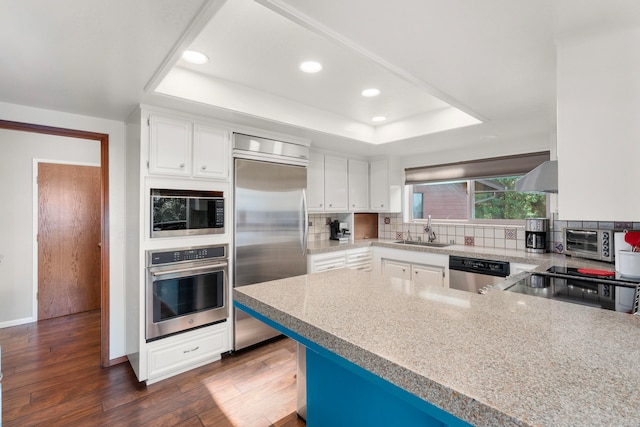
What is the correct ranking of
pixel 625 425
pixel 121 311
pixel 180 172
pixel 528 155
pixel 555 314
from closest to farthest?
1. pixel 625 425
2. pixel 555 314
3. pixel 180 172
4. pixel 121 311
5. pixel 528 155

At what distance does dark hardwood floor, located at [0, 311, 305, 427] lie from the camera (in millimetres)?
1944

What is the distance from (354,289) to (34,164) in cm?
429

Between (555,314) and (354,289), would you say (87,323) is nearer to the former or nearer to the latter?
(354,289)

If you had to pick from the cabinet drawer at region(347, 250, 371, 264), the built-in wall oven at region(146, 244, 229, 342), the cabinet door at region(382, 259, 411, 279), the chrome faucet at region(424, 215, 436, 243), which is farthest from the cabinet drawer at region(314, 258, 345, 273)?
the chrome faucet at region(424, 215, 436, 243)

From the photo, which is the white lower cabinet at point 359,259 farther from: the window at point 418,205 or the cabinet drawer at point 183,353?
the cabinet drawer at point 183,353

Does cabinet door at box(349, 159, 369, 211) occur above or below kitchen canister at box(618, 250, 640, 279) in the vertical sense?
above

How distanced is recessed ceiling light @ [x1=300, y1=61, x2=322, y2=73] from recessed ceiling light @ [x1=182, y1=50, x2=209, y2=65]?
0.62 metres

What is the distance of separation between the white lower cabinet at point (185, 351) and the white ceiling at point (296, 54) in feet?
5.90

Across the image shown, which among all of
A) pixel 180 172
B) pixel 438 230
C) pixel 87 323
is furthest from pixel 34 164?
pixel 438 230

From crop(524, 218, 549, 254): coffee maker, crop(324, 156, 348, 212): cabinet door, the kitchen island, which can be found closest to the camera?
the kitchen island

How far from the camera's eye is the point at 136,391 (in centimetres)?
223

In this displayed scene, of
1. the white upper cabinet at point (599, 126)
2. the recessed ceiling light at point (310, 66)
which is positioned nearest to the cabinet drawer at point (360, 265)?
the recessed ceiling light at point (310, 66)

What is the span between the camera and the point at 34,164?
3611mm

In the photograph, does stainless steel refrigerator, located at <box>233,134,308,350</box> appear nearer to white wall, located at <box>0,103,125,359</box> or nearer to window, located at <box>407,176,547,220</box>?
window, located at <box>407,176,547,220</box>
